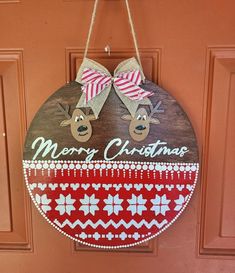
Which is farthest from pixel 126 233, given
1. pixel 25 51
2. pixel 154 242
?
pixel 25 51

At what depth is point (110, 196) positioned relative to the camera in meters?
0.85

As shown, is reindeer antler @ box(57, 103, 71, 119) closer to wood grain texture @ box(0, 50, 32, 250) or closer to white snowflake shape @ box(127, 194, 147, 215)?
wood grain texture @ box(0, 50, 32, 250)

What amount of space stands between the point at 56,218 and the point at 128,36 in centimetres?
47

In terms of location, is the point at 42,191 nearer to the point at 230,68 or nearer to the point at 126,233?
the point at 126,233

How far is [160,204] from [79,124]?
10.8 inches

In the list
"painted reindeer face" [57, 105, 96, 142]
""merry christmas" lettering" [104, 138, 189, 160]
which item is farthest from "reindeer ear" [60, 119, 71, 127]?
""merry christmas" lettering" [104, 138, 189, 160]

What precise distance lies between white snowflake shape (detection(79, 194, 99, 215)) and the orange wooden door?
12 cm

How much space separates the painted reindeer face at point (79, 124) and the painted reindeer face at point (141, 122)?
0.28ft

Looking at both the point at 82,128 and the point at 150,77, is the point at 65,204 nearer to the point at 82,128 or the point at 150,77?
the point at 82,128

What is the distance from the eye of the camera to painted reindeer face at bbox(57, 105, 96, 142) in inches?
32.1

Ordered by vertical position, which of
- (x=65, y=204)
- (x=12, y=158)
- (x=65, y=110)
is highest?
(x=65, y=110)

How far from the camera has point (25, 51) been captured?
2.71ft

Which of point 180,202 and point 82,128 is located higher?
point 82,128

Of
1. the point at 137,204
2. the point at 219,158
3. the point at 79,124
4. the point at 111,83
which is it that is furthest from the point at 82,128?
the point at 219,158
